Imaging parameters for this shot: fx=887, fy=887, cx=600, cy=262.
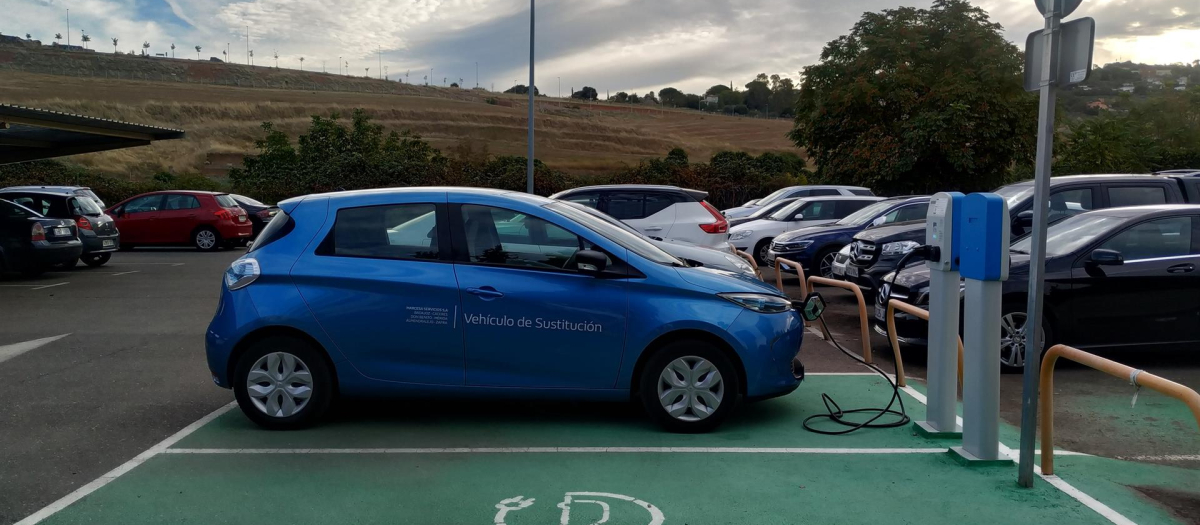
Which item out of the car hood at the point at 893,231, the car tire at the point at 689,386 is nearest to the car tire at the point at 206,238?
the car hood at the point at 893,231

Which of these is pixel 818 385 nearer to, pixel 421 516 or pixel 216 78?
pixel 421 516

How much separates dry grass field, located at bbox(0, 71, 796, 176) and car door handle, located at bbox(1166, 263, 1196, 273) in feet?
152

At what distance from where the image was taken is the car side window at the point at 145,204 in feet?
72.9

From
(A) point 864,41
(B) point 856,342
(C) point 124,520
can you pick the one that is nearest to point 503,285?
(C) point 124,520

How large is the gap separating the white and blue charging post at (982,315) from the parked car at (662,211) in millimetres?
7935

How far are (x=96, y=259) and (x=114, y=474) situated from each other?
15.1 metres

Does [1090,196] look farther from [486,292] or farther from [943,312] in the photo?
[486,292]

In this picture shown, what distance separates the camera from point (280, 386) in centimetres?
582

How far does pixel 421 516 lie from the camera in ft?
14.4

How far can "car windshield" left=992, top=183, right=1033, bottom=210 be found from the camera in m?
10.9

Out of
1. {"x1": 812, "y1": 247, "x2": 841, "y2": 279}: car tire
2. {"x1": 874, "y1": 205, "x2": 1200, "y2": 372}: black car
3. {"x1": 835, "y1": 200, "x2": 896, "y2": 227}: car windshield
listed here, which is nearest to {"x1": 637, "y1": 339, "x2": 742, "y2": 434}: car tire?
{"x1": 874, "y1": 205, "x2": 1200, "y2": 372}: black car

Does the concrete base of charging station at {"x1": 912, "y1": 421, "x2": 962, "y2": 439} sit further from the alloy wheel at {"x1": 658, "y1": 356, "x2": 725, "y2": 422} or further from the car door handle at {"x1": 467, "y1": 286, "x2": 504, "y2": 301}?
the car door handle at {"x1": 467, "y1": 286, "x2": 504, "y2": 301}

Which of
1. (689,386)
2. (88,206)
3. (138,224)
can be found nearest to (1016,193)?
(689,386)

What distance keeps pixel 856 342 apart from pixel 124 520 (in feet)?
23.8
